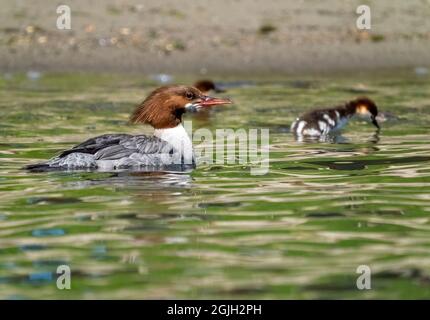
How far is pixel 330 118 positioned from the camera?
44.4 feet

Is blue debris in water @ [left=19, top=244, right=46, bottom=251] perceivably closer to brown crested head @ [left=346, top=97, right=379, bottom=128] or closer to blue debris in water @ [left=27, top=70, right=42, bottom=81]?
brown crested head @ [left=346, top=97, right=379, bottom=128]

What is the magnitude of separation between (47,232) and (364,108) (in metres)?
7.00

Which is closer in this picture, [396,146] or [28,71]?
[396,146]

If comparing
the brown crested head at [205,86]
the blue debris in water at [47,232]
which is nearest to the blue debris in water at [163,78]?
the brown crested head at [205,86]

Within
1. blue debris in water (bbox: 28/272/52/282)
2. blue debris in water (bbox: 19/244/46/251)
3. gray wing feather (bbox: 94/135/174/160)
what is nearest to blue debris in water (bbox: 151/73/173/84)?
gray wing feather (bbox: 94/135/174/160)

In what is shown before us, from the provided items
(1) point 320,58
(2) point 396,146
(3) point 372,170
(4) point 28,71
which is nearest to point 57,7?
(4) point 28,71

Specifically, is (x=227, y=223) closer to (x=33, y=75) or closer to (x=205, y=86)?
(x=205, y=86)

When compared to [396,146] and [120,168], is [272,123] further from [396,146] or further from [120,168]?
[120,168]

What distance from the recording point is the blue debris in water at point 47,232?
305 inches

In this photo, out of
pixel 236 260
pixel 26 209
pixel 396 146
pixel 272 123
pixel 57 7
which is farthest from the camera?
pixel 57 7

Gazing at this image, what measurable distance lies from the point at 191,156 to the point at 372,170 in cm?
166

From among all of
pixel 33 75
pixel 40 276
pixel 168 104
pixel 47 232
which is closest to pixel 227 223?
pixel 47 232

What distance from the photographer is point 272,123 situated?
46.1 feet

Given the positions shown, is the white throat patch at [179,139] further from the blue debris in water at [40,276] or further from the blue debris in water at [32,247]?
the blue debris in water at [40,276]
